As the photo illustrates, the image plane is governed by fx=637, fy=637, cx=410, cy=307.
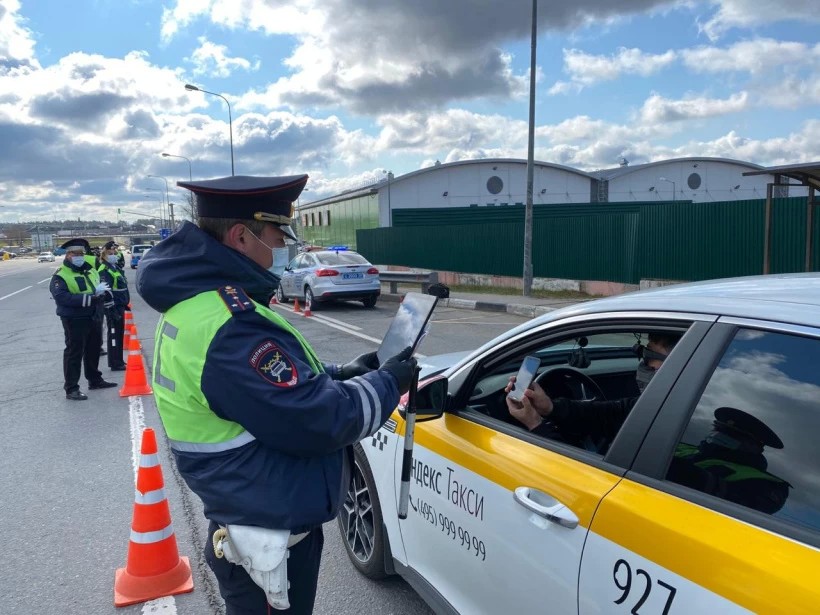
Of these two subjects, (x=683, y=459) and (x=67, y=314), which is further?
(x=67, y=314)

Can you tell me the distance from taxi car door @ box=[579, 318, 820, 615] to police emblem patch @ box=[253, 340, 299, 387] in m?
0.94

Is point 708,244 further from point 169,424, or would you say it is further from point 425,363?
point 169,424

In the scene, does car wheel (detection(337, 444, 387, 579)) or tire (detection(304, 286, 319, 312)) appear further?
tire (detection(304, 286, 319, 312))

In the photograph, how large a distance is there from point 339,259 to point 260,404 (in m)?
15.2

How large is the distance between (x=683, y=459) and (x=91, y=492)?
4503 mm

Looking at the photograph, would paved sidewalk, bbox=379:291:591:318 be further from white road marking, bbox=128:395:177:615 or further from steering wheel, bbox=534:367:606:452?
steering wheel, bbox=534:367:606:452

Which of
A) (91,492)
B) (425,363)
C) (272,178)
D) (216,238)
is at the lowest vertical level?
(91,492)

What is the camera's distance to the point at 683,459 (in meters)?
1.75

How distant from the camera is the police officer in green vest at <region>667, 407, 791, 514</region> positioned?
5.45 ft

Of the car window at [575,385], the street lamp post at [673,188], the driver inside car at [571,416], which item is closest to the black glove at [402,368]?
the car window at [575,385]

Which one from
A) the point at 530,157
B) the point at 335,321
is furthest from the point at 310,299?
the point at 530,157

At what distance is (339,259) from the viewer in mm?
16609

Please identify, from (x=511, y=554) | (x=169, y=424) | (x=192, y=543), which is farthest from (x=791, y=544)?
(x=192, y=543)

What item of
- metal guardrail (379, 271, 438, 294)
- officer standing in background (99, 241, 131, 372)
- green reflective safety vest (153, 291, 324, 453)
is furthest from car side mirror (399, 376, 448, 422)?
metal guardrail (379, 271, 438, 294)
